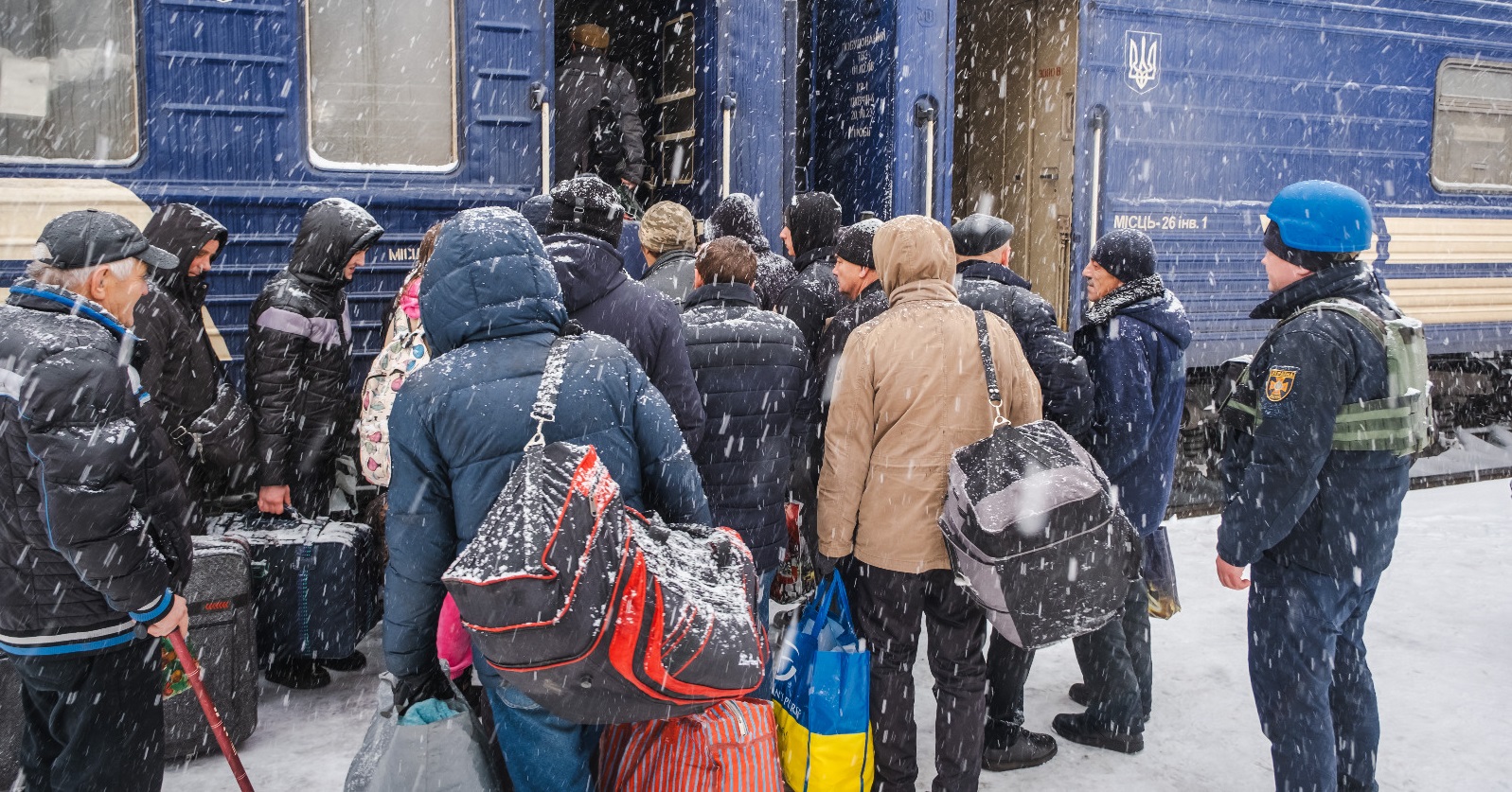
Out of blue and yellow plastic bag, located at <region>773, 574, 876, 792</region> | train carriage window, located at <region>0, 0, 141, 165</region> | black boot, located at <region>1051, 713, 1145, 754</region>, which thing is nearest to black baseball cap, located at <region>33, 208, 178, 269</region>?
train carriage window, located at <region>0, 0, 141, 165</region>

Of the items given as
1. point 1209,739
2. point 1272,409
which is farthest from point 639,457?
point 1209,739

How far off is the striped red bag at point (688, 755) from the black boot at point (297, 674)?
76.6 inches

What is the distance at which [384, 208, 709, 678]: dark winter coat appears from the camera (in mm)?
1962

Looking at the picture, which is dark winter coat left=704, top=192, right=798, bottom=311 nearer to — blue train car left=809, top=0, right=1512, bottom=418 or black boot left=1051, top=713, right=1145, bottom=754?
blue train car left=809, top=0, right=1512, bottom=418

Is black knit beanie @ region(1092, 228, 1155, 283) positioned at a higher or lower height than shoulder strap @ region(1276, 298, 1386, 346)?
higher

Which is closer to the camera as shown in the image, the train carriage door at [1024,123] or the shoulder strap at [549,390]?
the shoulder strap at [549,390]

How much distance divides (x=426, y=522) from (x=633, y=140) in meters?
3.75

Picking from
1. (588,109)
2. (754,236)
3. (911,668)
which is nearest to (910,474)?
(911,668)

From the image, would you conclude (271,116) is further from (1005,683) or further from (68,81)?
(1005,683)

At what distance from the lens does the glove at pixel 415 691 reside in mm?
2002

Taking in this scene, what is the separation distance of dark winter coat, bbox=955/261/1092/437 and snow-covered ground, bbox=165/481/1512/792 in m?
1.08

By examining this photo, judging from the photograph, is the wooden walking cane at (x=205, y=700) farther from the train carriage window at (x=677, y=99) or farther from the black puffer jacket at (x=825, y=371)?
the train carriage window at (x=677, y=99)

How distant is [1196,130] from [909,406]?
4.89m

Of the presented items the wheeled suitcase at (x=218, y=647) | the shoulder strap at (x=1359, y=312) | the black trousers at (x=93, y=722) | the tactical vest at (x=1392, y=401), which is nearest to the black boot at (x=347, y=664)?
the wheeled suitcase at (x=218, y=647)
